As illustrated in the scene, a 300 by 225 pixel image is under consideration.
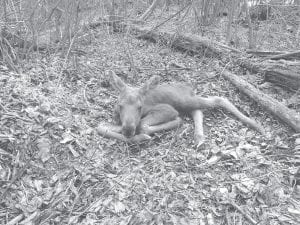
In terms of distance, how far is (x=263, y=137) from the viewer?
5543mm

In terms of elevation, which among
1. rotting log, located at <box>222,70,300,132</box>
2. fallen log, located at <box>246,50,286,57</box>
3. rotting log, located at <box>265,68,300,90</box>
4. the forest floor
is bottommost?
the forest floor

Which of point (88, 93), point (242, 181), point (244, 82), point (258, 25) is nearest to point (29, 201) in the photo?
point (242, 181)

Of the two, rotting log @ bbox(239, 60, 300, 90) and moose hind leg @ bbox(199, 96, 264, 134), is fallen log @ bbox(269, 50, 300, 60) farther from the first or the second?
moose hind leg @ bbox(199, 96, 264, 134)

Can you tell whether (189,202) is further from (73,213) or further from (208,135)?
(208,135)

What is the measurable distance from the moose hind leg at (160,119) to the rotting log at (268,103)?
1.54m

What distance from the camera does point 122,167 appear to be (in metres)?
4.84

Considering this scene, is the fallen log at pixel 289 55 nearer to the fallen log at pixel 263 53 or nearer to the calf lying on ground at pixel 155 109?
the fallen log at pixel 263 53

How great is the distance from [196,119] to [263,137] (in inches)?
43.1

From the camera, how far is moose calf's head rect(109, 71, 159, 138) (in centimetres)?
521

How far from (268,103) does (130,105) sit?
2.38m

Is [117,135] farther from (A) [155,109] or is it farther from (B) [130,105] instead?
(A) [155,109]

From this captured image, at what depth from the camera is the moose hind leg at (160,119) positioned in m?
5.56

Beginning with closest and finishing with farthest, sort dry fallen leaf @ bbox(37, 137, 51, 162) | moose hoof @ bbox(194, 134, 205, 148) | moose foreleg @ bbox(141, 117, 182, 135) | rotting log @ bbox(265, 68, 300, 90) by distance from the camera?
dry fallen leaf @ bbox(37, 137, 51, 162), moose hoof @ bbox(194, 134, 205, 148), moose foreleg @ bbox(141, 117, 182, 135), rotting log @ bbox(265, 68, 300, 90)

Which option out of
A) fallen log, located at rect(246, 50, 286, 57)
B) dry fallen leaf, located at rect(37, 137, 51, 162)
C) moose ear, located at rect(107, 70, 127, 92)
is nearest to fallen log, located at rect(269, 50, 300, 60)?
fallen log, located at rect(246, 50, 286, 57)
